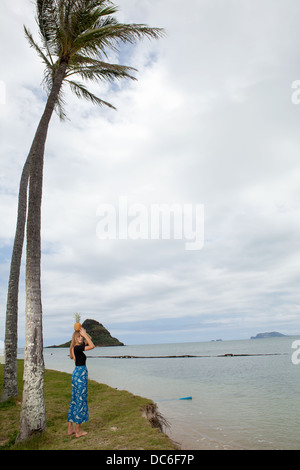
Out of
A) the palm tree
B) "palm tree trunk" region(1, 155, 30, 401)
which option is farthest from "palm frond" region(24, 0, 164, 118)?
"palm tree trunk" region(1, 155, 30, 401)

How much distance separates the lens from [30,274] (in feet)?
28.4

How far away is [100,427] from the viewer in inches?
354

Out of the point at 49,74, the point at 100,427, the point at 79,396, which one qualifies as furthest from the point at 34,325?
the point at 49,74

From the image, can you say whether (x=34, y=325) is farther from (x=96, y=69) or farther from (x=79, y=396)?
(x=96, y=69)

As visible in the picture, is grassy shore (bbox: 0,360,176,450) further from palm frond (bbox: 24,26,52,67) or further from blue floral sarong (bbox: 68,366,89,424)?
palm frond (bbox: 24,26,52,67)

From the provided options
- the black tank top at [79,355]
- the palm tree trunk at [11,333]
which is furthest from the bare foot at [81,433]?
the palm tree trunk at [11,333]

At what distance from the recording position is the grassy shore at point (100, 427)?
24.3 feet

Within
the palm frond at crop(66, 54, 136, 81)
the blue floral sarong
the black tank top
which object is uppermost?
the palm frond at crop(66, 54, 136, 81)

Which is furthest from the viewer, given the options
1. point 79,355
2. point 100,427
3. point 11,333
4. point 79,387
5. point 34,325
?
point 11,333

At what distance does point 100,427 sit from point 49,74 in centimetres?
1345

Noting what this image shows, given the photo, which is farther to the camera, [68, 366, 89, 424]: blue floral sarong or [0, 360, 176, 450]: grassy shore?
[68, 366, 89, 424]: blue floral sarong

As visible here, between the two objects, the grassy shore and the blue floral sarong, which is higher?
the blue floral sarong

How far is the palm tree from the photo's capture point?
8.16 m
